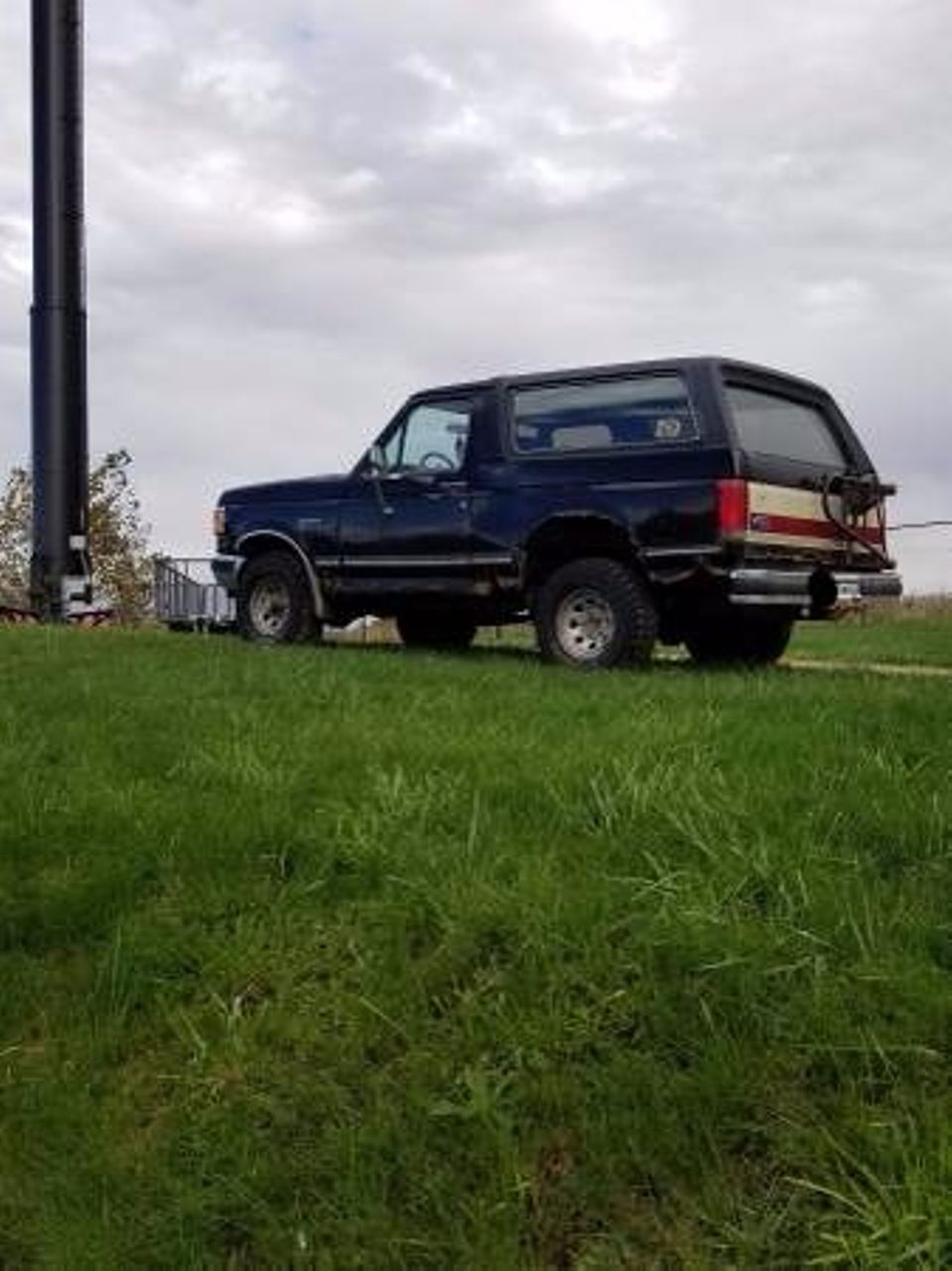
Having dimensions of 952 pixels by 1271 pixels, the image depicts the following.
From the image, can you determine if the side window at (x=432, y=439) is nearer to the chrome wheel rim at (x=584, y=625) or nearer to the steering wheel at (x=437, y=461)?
the steering wheel at (x=437, y=461)

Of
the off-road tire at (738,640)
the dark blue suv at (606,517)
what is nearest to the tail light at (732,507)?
the dark blue suv at (606,517)

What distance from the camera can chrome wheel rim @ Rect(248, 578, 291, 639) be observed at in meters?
12.7

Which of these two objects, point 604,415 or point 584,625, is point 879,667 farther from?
point 604,415

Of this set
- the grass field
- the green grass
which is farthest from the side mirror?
the grass field

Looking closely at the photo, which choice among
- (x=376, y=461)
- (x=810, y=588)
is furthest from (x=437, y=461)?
(x=810, y=588)

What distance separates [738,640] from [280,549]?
3.61 metres

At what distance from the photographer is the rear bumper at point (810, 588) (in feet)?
32.5

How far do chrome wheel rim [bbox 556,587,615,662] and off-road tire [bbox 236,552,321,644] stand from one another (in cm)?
265

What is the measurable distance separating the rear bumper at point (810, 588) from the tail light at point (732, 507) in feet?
0.85

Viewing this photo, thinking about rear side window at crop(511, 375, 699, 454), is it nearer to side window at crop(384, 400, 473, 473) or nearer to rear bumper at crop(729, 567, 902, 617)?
side window at crop(384, 400, 473, 473)

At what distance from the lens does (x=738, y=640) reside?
1202 cm

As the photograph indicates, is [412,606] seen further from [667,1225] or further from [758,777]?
[667,1225]

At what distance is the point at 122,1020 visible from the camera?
4363 mm

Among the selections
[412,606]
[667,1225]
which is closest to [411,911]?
[667,1225]
